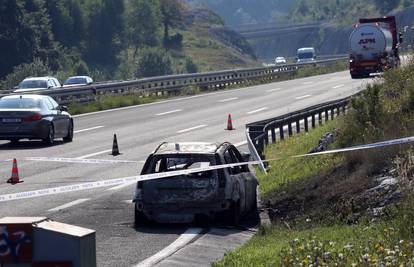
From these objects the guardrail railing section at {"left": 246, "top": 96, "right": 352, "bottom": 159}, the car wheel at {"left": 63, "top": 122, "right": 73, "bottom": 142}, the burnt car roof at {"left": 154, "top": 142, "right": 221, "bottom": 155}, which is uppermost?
the burnt car roof at {"left": 154, "top": 142, "right": 221, "bottom": 155}

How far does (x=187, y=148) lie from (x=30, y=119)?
13296mm

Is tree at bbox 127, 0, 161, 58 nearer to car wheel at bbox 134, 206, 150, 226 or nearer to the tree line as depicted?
the tree line

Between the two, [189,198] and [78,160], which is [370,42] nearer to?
[78,160]

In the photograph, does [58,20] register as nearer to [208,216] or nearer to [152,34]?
[152,34]

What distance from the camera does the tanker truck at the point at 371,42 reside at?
209 feet

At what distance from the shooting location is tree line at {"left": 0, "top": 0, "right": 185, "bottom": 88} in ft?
317

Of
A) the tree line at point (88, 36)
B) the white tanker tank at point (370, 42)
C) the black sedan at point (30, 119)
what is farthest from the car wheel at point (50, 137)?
the tree line at point (88, 36)

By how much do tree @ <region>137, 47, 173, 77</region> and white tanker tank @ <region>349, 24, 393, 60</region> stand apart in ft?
165

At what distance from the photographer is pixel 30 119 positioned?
27953 mm

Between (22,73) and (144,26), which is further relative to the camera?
(144,26)

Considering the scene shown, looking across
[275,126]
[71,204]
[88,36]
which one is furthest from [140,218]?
[88,36]

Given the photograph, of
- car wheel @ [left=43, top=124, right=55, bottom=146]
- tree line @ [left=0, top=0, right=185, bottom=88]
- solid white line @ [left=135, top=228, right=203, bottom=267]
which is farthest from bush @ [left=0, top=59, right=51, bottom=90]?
solid white line @ [left=135, top=228, right=203, bottom=267]

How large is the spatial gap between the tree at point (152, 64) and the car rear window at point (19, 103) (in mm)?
83973

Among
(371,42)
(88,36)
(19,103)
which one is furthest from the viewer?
(88,36)
